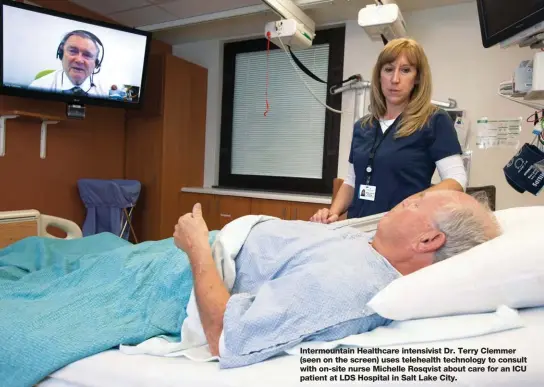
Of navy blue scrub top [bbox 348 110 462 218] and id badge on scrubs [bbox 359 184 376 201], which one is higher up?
navy blue scrub top [bbox 348 110 462 218]

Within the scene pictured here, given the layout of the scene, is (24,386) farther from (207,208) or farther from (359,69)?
(359,69)

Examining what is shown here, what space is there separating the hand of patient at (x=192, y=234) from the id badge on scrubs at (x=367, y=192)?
2.43ft

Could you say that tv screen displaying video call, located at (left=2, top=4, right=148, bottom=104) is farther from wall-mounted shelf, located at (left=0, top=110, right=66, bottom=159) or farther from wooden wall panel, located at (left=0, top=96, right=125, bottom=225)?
wooden wall panel, located at (left=0, top=96, right=125, bottom=225)

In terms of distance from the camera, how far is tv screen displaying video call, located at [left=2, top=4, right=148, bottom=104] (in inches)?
102

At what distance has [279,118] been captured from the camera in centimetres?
368

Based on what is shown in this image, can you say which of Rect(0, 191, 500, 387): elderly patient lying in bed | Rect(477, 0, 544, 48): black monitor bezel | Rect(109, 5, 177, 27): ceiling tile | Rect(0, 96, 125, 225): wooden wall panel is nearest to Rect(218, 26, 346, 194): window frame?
Rect(109, 5, 177, 27): ceiling tile

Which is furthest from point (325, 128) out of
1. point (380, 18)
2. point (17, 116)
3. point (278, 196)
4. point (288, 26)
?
point (17, 116)

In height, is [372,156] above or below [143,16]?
below

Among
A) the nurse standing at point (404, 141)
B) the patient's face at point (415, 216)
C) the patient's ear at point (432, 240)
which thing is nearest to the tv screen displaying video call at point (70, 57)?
the nurse standing at point (404, 141)

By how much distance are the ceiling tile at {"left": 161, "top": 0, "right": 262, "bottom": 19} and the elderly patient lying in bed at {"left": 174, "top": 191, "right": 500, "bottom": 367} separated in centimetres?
243

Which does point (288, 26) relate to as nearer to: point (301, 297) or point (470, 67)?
point (470, 67)

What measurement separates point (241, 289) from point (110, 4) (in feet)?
10.0

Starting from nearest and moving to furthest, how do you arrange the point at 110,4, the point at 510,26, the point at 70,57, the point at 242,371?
1. the point at 242,371
2. the point at 510,26
3. the point at 70,57
4. the point at 110,4

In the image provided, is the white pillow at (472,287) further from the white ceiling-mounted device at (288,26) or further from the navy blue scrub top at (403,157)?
the white ceiling-mounted device at (288,26)
